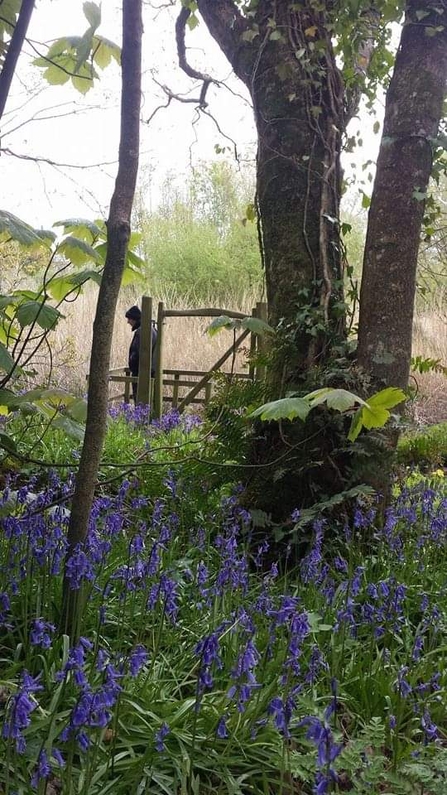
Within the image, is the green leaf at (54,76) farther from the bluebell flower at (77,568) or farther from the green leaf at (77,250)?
the bluebell flower at (77,568)

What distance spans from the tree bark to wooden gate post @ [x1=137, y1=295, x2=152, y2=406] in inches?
137

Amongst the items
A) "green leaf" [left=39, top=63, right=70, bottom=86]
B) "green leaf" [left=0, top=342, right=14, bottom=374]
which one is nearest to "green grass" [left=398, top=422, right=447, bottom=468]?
"green leaf" [left=39, top=63, right=70, bottom=86]

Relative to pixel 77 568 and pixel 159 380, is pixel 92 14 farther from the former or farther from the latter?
pixel 159 380

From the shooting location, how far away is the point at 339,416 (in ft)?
10.0

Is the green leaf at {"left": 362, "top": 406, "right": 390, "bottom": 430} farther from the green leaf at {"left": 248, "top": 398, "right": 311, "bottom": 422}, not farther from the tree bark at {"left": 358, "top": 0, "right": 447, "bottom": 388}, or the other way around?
the tree bark at {"left": 358, "top": 0, "right": 447, "bottom": 388}

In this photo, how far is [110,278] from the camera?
188cm

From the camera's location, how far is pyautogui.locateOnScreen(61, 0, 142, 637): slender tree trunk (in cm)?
187

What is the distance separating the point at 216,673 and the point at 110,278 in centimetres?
119

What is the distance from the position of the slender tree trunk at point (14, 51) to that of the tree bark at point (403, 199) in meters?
2.04

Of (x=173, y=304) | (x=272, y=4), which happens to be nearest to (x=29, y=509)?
(x=272, y=4)

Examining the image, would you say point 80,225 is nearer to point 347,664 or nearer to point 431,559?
point 347,664

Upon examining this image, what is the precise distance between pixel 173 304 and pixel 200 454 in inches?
478

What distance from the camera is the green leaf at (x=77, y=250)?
181cm

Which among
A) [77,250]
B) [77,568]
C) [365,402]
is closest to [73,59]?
[77,250]
